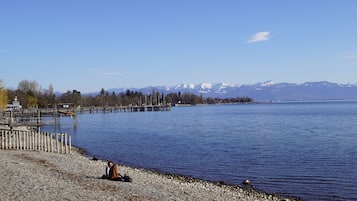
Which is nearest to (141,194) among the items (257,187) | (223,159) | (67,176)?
(67,176)

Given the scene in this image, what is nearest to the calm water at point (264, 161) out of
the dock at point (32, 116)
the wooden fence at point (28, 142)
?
the wooden fence at point (28, 142)

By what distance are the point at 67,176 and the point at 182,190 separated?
595 cm

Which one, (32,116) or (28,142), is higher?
(32,116)

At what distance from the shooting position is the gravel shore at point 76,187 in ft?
57.6

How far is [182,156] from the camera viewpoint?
42531 mm

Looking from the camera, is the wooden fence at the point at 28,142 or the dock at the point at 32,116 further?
the dock at the point at 32,116

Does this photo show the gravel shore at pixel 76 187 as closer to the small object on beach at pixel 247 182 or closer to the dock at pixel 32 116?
the small object on beach at pixel 247 182

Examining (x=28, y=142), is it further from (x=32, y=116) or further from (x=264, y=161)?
(x=32, y=116)

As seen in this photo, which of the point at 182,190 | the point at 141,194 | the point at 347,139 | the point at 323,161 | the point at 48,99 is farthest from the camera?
the point at 48,99

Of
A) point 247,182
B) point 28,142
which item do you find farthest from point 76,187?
point 28,142

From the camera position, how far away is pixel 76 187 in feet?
63.5

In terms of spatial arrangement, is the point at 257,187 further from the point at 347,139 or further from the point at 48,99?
the point at 48,99

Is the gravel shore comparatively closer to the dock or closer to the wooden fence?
the wooden fence

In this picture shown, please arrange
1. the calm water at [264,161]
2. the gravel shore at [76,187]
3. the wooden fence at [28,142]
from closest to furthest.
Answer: the gravel shore at [76,187], the calm water at [264,161], the wooden fence at [28,142]
